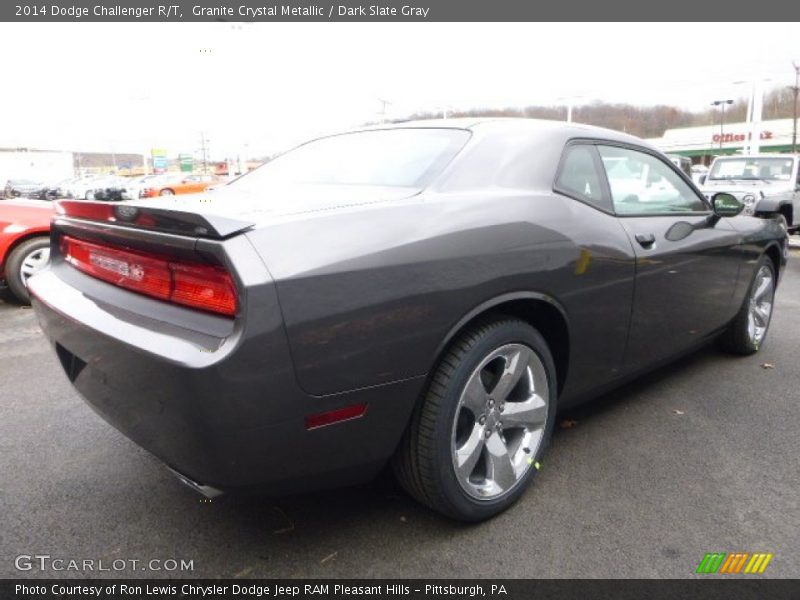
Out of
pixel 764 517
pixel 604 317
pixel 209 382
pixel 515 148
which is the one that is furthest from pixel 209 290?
pixel 764 517

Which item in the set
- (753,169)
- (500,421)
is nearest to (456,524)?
(500,421)

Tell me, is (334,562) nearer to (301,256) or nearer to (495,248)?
(301,256)

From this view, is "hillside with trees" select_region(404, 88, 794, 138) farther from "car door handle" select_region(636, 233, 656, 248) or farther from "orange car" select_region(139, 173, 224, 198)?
"orange car" select_region(139, 173, 224, 198)

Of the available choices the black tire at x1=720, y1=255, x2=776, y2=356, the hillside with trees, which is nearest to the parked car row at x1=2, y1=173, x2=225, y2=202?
the hillside with trees

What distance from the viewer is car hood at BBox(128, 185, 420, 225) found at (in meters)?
1.81

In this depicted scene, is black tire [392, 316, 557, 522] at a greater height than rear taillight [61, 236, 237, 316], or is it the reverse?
rear taillight [61, 236, 237, 316]

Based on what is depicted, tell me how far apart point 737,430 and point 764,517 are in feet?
2.74

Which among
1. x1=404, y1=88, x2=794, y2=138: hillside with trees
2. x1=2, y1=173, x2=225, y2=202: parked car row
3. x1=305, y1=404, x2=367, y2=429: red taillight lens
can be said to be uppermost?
x1=404, y1=88, x2=794, y2=138: hillside with trees

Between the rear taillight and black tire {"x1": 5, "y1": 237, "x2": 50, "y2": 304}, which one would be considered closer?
the rear taillight

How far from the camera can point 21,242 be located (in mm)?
5949

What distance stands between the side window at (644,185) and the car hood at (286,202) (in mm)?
1201

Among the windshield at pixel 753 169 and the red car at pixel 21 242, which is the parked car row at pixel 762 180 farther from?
the red car at pixel 21 242

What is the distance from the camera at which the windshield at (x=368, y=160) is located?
2391 mm

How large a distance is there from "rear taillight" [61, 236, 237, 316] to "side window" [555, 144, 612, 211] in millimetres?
1494
